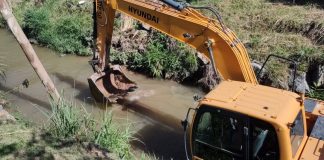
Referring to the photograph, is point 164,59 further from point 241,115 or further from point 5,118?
point 241,115

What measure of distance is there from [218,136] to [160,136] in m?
3.40

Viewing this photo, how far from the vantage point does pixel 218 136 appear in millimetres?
5816

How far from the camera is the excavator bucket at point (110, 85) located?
980 cm

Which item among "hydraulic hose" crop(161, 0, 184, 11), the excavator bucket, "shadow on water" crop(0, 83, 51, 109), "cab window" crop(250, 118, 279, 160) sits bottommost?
"shadow on water" crop(0, 83, 51, 109)

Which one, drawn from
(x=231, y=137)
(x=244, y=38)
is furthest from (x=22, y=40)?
(x=244, y=38)

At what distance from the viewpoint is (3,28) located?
17422 mm

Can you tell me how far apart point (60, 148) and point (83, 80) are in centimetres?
572

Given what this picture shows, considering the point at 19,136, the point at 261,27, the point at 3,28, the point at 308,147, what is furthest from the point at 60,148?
the point at 3,28

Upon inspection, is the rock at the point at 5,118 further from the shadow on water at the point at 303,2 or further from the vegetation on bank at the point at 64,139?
the shadow on water at the point at 303,2

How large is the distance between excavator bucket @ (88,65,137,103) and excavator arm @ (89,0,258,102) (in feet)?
2.55

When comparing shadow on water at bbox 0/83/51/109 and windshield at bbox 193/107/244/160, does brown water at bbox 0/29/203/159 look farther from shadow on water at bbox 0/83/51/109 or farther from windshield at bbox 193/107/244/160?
windshield at bbox 193/107/244/160

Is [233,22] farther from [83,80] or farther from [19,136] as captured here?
[19,136]

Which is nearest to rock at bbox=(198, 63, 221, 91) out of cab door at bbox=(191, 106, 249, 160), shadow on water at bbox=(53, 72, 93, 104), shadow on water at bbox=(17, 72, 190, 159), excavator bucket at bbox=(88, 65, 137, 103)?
shadow on water at bbox=(17, 72, 190, 159)

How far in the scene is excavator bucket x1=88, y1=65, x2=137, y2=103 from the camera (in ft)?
32.2
